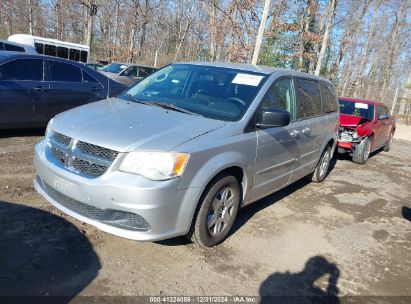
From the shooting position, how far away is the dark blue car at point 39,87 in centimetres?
688

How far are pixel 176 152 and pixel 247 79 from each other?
1.74 meters

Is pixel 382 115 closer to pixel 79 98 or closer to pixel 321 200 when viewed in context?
pixel 321 200

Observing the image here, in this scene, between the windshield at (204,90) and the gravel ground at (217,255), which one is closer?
the gravel ground at (217,255)

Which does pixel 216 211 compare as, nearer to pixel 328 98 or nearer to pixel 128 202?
pixel 128 202

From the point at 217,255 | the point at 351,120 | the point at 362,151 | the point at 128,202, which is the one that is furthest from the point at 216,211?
the point at 351,120

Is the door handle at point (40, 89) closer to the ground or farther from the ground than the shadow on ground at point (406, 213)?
farther from the ground

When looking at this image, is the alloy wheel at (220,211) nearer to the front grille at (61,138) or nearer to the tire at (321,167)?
the front grille at (61,138)

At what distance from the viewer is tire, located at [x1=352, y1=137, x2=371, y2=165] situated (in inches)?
382

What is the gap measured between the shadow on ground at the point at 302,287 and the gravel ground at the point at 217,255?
0.04 ft

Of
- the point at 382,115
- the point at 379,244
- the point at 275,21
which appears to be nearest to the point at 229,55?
the point at 275,21

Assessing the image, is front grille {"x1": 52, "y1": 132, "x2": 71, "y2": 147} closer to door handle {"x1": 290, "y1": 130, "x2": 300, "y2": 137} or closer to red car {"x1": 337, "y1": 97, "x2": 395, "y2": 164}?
door handle {"x1": 290, "y1": 130, "x2": 300, "y2": 137}

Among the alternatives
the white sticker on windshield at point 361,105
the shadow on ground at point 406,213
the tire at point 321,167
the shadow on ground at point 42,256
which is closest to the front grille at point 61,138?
the shadow on ground at point 42,256

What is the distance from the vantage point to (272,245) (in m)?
4.36

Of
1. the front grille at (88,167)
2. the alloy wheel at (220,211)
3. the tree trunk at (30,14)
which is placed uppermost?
the tree trunk at (30,14)
